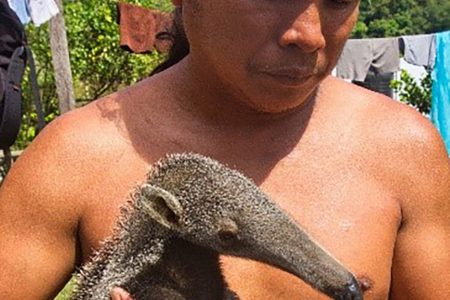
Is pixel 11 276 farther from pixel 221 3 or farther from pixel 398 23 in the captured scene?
pixel 398 23

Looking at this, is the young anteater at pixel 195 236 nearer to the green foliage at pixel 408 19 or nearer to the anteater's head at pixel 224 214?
the anteater's head at pixel 224 214

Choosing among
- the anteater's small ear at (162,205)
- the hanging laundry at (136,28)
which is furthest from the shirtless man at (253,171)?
the hanging laundry at (136,28)

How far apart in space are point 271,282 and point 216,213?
1.01ft

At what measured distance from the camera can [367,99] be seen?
229 cm

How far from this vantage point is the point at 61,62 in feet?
25.9

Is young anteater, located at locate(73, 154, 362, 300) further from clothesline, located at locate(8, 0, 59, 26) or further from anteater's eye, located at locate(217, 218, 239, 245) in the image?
clothesline, located at locate(8, 0, 59, 26)

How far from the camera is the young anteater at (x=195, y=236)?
180cm

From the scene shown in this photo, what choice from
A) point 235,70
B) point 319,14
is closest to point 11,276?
point 235,70

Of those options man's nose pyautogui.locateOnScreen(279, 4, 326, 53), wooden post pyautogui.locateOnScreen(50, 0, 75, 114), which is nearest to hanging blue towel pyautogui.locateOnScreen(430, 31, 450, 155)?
wooden post pyautogui.locateOnScreen(50, 0, 75, 114)

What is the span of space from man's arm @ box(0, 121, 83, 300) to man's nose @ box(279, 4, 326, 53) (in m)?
0.62

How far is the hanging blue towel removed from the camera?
10.9m

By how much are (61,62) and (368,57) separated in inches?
389

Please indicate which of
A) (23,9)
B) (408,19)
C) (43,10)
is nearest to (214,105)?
(43,10)

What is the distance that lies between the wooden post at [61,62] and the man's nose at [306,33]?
6206 millimetres
